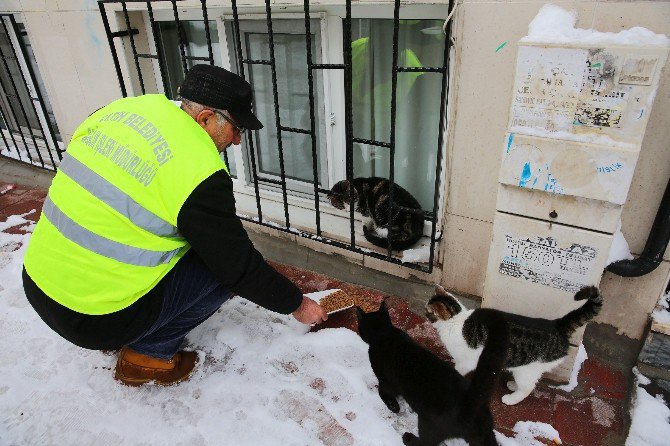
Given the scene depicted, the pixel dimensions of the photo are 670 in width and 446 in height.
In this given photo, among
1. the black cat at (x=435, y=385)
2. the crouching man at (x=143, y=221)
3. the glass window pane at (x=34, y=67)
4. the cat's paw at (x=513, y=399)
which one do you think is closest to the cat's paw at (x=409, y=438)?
the black cat at (x=435, y=385)

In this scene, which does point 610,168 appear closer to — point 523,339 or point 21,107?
point 523,339

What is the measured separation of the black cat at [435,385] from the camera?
1.60 metres

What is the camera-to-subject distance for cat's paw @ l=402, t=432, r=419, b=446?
1.99m

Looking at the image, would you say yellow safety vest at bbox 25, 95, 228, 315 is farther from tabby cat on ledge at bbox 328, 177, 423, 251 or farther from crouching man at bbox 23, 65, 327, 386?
tabby cat on ledge at bbox 328, 177, 423, 251

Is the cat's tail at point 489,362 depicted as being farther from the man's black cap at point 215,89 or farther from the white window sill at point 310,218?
the man's black cap at point 215,89

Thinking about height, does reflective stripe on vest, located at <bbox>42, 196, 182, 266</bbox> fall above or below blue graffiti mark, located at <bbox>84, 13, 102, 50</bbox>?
below

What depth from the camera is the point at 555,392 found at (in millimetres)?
2305

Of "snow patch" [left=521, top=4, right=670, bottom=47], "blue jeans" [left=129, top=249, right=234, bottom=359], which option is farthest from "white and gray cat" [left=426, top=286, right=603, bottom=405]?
"blue jeans" [left=129, top=249, right=234, bottom=359]

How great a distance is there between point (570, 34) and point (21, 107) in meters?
5.18

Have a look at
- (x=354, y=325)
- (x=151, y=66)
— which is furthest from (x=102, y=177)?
(x=151, y=66)

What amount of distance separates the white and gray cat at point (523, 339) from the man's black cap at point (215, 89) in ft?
4.78

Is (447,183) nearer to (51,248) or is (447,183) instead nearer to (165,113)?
(165,113)

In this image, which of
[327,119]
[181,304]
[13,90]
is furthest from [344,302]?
[13,90]

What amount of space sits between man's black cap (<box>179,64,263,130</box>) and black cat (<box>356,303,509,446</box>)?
1.27 m
